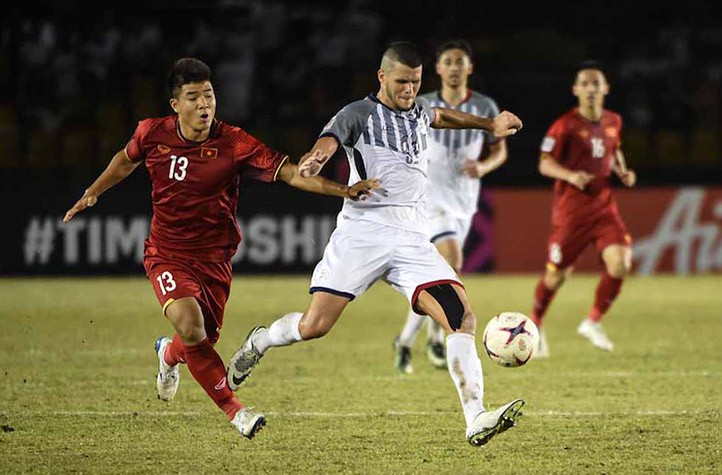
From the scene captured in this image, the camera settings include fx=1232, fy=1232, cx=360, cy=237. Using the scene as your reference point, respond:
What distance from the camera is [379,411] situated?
7.49 meters

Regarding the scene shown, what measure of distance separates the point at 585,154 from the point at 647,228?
7.96m

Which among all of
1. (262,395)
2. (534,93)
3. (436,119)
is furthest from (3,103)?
(436,119)

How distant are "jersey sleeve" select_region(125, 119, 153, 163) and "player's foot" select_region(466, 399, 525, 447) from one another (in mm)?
2417

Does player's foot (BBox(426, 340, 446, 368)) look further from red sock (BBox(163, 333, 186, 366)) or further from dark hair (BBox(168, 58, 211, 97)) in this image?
dark hair (BBox(168, 58, 211, 97))

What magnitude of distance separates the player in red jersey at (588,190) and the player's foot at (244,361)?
368 centimetres

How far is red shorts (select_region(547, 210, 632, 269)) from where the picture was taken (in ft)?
34.0

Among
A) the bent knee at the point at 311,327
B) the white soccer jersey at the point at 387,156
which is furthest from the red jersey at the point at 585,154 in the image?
the bent knee at the point at 311,327

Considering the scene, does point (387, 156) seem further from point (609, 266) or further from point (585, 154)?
point (609, 266)

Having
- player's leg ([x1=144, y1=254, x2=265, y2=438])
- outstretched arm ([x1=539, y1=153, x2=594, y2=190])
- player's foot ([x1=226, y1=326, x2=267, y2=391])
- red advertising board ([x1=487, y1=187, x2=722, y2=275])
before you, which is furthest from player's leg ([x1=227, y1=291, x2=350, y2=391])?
red advertising board ([x1=487, y1=187, x2=722, y2=275])

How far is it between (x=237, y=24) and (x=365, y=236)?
13.2 meters

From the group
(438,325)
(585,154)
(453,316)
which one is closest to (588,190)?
(585,154)

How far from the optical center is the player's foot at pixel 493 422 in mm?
5773

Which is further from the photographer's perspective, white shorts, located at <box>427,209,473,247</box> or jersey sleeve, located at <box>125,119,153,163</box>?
white shorts, located at <box>427,209,473,247</box>

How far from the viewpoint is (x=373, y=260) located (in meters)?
6.71
